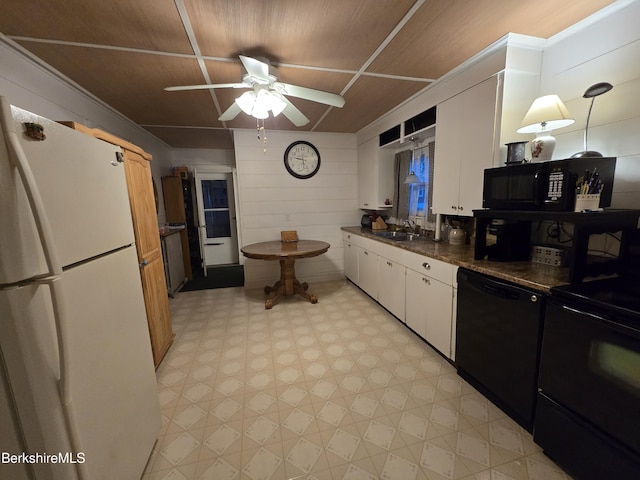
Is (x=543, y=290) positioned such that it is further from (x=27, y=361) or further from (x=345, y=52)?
(x=27, y=361)

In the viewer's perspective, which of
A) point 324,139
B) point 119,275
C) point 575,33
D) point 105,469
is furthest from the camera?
point 324,139

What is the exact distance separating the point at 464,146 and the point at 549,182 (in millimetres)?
822

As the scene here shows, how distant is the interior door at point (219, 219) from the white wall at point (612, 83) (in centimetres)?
508

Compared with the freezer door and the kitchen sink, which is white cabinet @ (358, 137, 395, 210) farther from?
the freezer door

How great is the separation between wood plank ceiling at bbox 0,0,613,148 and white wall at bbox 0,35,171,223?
0.11 m

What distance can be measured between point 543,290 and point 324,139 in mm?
3530

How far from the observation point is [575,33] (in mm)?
1679

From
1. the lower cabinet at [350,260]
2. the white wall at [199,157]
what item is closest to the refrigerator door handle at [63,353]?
the lower cabinet at [350,260]

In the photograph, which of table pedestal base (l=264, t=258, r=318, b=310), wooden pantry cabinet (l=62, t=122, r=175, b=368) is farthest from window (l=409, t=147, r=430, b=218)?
wooden pantry cabinet (l=62, t=122, r=175, b=368)

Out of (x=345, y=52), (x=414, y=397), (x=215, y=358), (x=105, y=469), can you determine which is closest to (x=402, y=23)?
(x=345, y=52)

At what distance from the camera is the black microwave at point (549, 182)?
1.41m

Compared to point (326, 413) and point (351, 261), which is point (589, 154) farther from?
point (351, 261)

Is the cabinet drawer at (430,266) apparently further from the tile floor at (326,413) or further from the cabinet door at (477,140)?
the tile floor at (326,413)

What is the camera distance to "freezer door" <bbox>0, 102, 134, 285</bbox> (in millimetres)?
681
